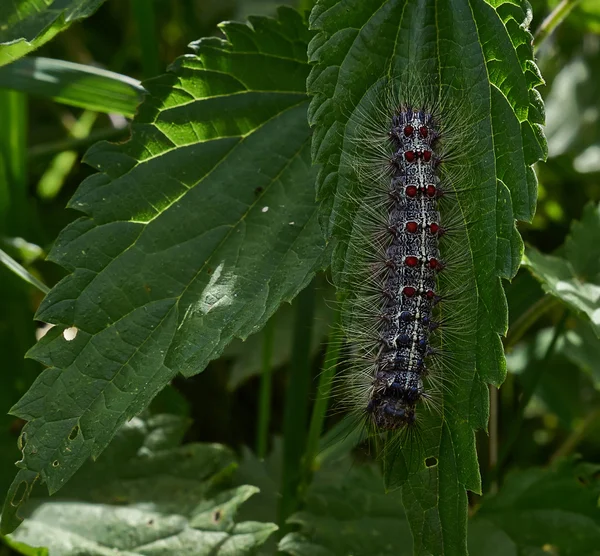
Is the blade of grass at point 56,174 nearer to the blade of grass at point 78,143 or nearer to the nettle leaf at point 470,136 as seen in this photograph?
the blade of grass at point 78,143

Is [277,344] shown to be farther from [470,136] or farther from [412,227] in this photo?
[470,136]

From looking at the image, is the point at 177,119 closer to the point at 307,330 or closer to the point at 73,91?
the point at 73,91

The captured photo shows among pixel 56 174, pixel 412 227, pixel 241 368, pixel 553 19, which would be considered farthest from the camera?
pixel 56 174

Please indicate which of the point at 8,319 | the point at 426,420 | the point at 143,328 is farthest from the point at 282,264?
the point at 8,319

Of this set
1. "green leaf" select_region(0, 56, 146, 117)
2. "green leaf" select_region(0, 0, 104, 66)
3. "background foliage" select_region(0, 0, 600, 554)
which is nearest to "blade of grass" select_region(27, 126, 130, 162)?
"background foliage" select_region(0, 0, 600, 554)

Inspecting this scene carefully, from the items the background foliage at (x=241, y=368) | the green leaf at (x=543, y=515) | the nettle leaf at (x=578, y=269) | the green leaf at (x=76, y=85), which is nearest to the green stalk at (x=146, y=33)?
the background foliage at (x=241, y=368)

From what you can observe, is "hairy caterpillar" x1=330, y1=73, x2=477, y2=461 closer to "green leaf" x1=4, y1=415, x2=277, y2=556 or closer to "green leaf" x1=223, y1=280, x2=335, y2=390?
"green leaf" x1=4, y1=415, x2=277, y2=556

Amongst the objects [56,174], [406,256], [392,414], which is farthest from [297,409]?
[56,174]
